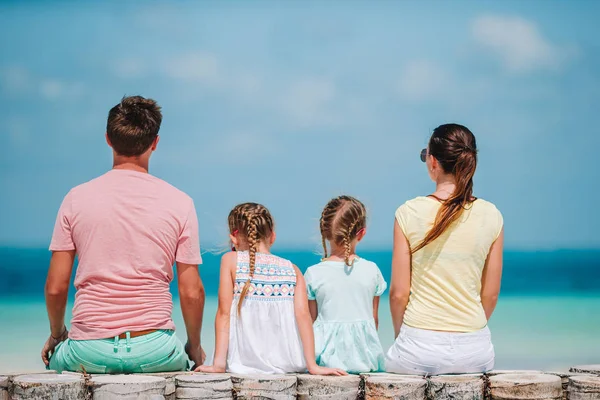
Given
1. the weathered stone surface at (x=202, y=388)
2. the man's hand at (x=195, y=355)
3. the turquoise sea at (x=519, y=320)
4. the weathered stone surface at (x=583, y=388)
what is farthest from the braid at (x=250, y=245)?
the turquoise sea at (x=519, y=320)

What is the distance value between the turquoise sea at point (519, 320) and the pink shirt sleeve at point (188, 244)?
17.2 feet

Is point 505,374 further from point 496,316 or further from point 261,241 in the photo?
point 496,316

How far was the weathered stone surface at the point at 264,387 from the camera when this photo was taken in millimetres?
3572

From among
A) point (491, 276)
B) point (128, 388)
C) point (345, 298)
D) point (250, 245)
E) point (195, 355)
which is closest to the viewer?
point (128, 388)

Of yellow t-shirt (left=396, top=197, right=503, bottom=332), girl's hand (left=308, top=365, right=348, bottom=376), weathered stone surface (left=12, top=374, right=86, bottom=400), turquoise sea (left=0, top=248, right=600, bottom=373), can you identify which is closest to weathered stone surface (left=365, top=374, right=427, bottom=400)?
girl's hand (left=308, top=365, right=348, bottom=376)

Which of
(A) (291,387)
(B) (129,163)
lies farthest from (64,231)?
(A) (291,387)

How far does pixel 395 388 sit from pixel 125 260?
122 cm

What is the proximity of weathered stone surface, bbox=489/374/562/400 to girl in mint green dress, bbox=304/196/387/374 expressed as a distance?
28.6 inches

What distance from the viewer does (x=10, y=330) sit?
1151 cm

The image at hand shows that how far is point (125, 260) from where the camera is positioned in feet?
11.7

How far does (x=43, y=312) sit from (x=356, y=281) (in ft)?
35.3

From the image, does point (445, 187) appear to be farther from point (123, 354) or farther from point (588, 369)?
point (123, 354)

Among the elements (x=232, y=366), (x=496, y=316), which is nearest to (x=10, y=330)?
(x=496, y=316)

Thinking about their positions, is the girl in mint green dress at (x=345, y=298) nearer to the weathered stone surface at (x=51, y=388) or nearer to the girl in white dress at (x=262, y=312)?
the girl in white dress at (x=262, y=312)
